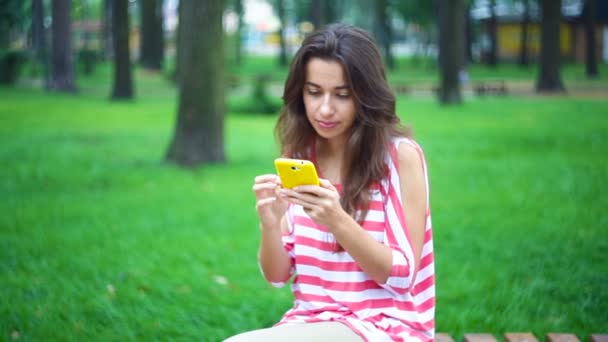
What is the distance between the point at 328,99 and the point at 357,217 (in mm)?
421

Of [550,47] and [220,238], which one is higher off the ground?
[550,47]

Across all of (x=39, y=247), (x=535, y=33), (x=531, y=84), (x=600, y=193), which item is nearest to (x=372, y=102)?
(x=39, y=247)

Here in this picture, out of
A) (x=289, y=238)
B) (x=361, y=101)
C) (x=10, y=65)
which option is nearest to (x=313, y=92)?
(x=361, y=101)

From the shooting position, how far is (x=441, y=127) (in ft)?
51.6

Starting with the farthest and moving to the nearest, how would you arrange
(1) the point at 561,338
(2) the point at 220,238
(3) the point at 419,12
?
(3) the point at 419,12
(2) the point at 220,238
(1) the point at 561,338

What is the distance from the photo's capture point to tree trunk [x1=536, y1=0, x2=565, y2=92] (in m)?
24.5

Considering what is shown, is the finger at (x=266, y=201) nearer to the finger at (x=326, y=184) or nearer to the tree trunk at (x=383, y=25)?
the finger at (x=326, y=184)

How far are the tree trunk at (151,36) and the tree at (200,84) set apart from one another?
1038 inches

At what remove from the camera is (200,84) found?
10.7 metres

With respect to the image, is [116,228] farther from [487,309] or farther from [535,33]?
[535,33]

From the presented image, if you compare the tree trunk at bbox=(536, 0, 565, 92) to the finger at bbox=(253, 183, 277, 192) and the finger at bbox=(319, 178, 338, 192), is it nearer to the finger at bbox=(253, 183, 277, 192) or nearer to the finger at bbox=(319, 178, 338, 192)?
the finger at bbox=(253, 183, 277, 192)

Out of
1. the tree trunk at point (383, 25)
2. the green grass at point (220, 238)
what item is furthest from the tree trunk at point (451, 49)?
the tree trunk at point (383, 25)

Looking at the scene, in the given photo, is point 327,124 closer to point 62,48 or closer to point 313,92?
point 313,92

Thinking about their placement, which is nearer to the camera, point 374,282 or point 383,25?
point 374,282
